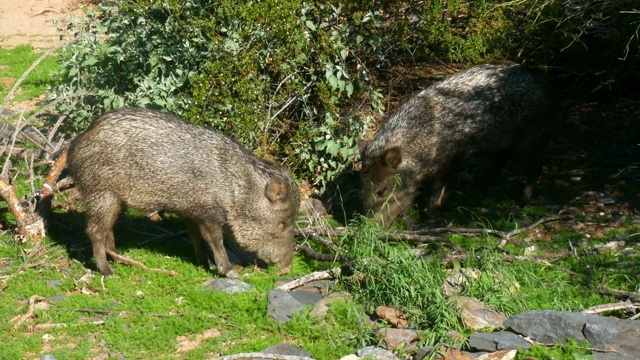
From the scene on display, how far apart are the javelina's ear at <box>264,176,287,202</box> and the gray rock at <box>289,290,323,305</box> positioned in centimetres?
96

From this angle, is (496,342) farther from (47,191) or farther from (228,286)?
(47,191)

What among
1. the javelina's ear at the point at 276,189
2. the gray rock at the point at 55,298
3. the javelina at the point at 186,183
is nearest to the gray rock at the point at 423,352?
the javelina at the point at 186,183

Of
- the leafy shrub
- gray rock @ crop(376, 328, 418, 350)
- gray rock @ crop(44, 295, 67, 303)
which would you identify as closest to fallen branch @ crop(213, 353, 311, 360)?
gray rock @ crop(376, 328, 418, 350)

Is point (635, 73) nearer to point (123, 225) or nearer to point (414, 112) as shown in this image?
point (414, 112)

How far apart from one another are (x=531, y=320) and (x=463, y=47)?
396 centimetres

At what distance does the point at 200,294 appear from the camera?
671 centimetres

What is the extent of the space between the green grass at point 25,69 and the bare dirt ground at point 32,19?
26.5 inches

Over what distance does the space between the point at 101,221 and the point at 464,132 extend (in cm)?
352

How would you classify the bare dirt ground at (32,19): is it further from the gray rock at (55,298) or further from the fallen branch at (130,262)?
the gray rock at (55,298)

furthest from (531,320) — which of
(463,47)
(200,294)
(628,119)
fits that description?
(628,119)

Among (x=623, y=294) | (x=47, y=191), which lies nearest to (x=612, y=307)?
(x=623, y=294)

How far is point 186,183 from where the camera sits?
7.18 m

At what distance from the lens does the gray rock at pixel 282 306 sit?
20.6 ft

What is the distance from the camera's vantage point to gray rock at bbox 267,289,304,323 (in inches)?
247
